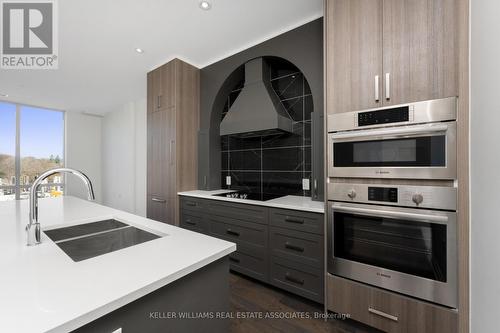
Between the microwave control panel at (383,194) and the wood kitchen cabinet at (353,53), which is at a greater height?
the wood kitchen cabinet at (353,53)

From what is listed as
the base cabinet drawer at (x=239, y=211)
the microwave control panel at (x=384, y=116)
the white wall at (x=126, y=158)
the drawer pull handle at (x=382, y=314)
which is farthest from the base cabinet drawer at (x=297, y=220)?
the white wall at (x=126, y=158)

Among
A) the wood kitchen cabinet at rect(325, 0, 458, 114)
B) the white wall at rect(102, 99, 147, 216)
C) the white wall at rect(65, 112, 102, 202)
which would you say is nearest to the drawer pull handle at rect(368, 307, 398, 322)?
the wood kitchen cabinet at rect(325, 0, 458, 114)

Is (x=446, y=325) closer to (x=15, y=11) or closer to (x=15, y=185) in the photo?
(x=15, y=11)

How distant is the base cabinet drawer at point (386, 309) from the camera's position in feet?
4.09

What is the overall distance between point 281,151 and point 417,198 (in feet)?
5.28

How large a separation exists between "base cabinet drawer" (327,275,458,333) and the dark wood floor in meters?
0.16

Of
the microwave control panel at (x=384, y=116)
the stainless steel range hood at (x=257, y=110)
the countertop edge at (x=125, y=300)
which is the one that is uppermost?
the stainless steel range hood at (x=257, y=110)

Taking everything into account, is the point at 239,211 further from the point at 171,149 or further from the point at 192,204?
the point at 171,149

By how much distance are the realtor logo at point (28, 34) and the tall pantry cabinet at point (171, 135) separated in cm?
121

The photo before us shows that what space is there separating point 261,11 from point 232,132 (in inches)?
49.8

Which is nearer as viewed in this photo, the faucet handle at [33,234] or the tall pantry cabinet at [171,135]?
the faucet handle at [33,234]

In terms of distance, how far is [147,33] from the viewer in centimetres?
237

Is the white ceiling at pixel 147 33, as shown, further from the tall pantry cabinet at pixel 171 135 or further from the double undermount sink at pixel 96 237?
the double undermount sink at pixel 96 237

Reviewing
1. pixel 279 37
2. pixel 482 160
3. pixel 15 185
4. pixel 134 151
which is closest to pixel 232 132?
pixel 279 37
